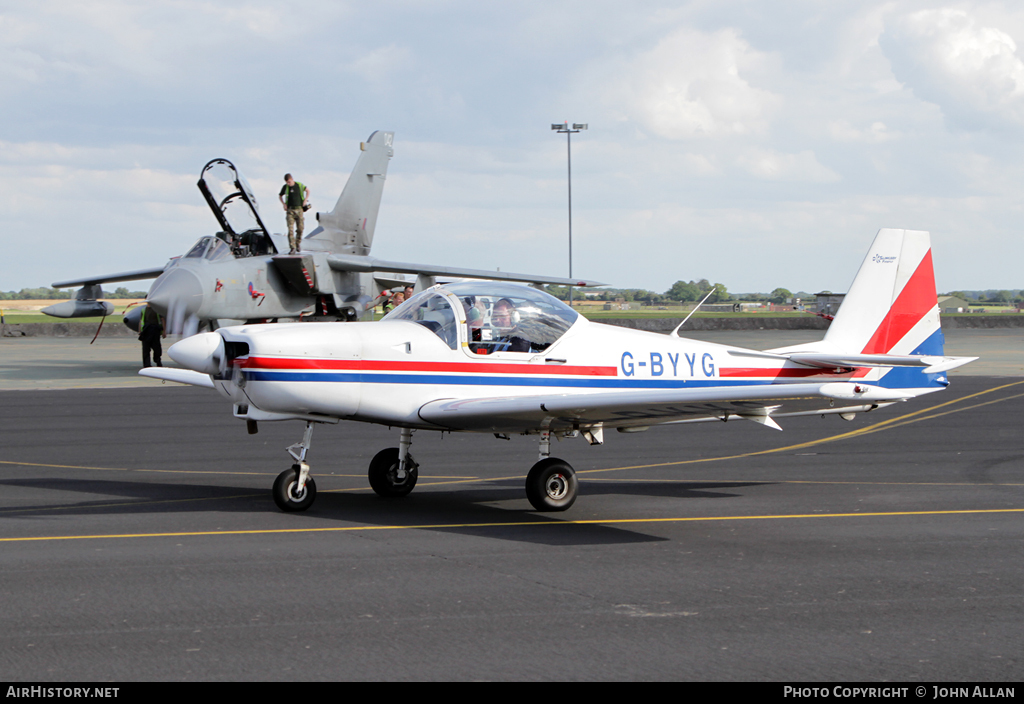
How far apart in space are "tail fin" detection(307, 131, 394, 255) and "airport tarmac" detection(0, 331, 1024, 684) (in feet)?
73.6

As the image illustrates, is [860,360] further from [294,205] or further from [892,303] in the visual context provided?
[294,205]

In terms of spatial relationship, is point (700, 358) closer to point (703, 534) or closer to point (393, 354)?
point (703, 534)

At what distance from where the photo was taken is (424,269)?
3319 cm

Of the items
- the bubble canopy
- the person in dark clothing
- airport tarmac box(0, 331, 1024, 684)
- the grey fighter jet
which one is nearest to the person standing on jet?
the grey fighter jet

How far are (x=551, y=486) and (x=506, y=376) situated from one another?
1157 mm

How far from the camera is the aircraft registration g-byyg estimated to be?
9.14 m

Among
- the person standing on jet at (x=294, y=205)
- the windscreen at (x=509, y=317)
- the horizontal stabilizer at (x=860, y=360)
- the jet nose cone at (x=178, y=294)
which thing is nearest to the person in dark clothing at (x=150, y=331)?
the jet nose cone at (x=178, y=294)

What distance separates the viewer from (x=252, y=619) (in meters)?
5.97

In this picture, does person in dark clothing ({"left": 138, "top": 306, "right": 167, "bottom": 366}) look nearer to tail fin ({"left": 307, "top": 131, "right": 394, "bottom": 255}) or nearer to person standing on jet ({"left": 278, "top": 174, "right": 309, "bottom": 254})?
person standing on jet ({"left": 278, "top": 174, "right": 309, "bottom": 254})

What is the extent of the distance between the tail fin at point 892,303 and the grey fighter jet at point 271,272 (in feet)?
56.6

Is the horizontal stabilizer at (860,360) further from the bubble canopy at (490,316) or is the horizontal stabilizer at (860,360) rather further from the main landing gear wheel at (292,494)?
the main landing gear wheel at (292,494)

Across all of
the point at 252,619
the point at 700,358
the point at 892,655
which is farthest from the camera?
the point at 700,358

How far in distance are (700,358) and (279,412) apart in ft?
14.3

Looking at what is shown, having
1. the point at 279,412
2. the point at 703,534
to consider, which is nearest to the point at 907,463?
the point at 703,534
